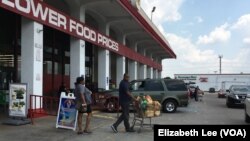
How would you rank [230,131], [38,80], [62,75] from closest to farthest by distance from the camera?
[230,131], [38,80], [62,75]

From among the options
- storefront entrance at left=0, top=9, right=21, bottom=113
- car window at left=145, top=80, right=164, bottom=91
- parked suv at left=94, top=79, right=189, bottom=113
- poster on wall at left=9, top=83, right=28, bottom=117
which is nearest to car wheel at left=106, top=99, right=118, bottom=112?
parked suv at left=94, top=79, right=189, bottom=113

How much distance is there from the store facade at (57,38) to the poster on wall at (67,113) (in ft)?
11.0

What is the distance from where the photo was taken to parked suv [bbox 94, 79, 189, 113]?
22922mm

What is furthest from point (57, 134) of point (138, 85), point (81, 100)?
point (138, 85)

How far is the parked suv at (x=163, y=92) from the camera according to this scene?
22922 mm

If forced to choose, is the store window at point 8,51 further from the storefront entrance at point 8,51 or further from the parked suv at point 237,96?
the parked suv at point 237,96

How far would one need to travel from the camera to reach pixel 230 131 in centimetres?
440

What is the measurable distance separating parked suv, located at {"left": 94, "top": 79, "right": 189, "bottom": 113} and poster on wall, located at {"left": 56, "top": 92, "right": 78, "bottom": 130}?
869 centimetres

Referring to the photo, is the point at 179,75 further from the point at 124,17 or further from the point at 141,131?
the point at 141,131

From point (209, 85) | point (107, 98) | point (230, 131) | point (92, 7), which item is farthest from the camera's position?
point (209, 85)

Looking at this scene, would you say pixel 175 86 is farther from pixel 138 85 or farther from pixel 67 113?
pixel 67 113

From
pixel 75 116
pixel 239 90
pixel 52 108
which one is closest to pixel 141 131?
pixel 75 116

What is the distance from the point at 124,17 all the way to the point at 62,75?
545 centimetres

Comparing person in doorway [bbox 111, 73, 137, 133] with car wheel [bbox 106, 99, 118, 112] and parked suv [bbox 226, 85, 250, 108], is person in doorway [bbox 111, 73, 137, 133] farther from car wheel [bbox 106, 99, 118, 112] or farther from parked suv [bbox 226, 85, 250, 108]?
parked suv [bbox 226, 85, 250, 108]
